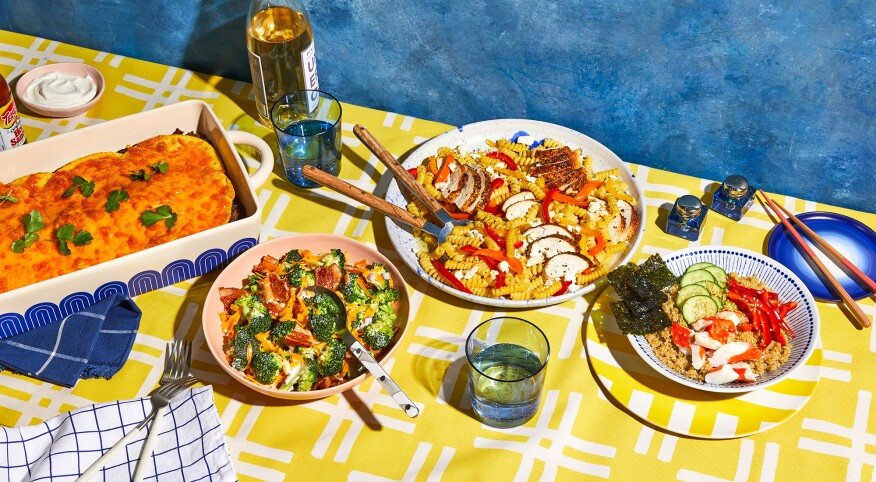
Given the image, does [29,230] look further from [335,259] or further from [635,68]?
[635,68]

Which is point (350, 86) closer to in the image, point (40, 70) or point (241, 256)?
point (241, 256)

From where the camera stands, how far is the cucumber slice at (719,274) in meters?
2.20

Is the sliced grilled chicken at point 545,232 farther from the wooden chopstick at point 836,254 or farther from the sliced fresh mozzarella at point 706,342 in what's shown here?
the wooden chopstick at point 836,254

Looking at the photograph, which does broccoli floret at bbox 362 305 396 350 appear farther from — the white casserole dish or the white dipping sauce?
the white dipping sauce

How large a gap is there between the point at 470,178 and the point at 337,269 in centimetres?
52

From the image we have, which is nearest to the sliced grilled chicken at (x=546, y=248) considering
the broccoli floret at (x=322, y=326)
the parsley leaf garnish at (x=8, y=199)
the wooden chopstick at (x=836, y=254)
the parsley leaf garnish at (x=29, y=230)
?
the broccoli floret at (x=322, y=326)

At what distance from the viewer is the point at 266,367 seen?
2.01 metres

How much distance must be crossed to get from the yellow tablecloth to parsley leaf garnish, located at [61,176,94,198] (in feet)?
1.11

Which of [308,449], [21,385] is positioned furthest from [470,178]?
[21,385]

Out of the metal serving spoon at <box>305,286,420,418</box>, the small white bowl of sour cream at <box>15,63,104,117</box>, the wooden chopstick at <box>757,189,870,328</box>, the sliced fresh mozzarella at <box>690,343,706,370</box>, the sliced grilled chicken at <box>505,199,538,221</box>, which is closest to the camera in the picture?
the metal serving spoon at <box>305,286,420,418</box>

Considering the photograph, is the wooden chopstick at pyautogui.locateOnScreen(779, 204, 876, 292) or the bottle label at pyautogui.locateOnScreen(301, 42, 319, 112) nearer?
the wooden chopstick at pyautogui.locateOnScreen(779, 204, 876, 292)

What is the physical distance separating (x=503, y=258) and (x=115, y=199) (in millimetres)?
1090

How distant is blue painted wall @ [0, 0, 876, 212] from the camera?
2268 millimetres

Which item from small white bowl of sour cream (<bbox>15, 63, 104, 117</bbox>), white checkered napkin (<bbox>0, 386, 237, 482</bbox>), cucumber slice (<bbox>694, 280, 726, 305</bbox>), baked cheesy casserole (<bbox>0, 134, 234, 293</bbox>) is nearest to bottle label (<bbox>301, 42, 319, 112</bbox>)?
baked cheesy casserole (<bbox>0, 134, 234, 293</bbox>)
